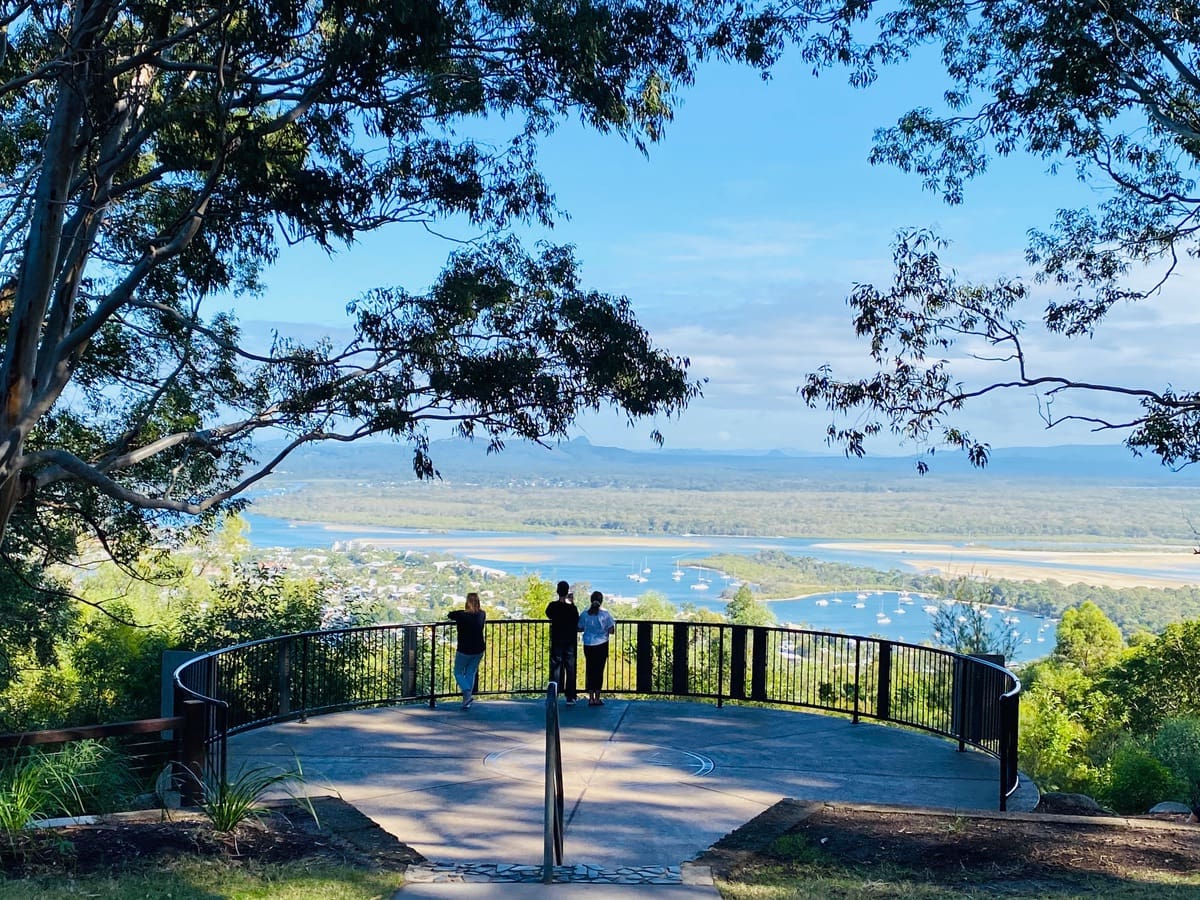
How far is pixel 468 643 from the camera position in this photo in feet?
53.4

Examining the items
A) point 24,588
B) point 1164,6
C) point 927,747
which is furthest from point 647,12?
point 24,588

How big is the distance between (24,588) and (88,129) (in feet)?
36.8

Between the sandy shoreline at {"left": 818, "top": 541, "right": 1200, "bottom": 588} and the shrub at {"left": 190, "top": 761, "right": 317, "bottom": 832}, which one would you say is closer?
the shrub at {"left": 190, "top": 761, "right": 317, "bottom": 832}

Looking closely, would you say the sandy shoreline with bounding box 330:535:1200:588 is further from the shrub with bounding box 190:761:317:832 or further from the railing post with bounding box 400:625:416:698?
the shrub with bounding box 190:761:317:832

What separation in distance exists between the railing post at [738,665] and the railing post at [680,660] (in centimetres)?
71

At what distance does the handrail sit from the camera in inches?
308

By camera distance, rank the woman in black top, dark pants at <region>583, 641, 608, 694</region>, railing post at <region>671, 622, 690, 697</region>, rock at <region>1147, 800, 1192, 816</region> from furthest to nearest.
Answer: railing post at <region>671, 622, 690, 697</region> < dark pants at <region>583, 641, 608, 694</region> < the woman in black top < rock at <region>1147, 800, 1192, 816</region>

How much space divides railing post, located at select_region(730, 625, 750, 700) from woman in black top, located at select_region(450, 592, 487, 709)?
378 centimetres

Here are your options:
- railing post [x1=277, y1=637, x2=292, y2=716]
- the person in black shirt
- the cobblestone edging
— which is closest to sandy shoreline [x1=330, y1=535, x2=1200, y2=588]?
the person in black shirt

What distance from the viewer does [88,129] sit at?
46.6 ft

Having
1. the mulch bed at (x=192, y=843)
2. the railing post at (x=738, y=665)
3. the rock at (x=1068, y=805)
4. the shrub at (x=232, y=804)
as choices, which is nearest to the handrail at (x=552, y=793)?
the mulch bed at (x=192, y=843)

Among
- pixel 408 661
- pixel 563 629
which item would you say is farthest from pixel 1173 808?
pixel 408 661

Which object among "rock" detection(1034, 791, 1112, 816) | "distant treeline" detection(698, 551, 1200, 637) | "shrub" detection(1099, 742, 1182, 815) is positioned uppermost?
"rock" detection(1034, 791, 1112, 816)

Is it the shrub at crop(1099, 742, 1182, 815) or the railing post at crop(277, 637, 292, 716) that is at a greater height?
the railing post at crop(277, 637, 292, 716)
